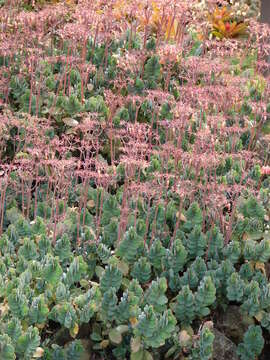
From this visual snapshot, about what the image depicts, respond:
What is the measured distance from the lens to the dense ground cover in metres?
3.73

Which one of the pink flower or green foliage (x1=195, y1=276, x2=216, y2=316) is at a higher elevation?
the pink flower

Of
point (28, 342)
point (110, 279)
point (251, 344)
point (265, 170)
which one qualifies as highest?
point (265, 170)

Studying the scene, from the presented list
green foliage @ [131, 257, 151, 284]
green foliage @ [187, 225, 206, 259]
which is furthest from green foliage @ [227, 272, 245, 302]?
green foliage @ [131, 257, 151, 284]

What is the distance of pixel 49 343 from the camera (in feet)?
12.3

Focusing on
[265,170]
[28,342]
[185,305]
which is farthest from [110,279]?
[265,170]

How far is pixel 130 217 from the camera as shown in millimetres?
4383

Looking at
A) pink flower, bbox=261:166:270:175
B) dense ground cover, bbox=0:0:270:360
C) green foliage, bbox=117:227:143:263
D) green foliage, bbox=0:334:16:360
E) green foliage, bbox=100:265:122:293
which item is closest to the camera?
green foliage, bbox=0:334:16:360

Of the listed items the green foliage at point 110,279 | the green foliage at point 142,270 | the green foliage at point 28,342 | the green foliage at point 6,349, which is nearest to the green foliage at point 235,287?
the green foliage at point 142,270

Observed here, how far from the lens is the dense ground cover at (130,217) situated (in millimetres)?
3729

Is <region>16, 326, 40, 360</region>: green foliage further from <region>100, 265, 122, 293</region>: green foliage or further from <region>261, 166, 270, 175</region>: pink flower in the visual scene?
<region>261, 166, 270, 175</region>: pink flower

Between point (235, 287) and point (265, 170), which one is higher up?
point (265, 170)

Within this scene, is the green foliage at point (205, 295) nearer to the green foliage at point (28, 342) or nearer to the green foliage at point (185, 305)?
the green foliage at point (185, 305)

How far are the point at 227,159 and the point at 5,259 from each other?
5.96 feet

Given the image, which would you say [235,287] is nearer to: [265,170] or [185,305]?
[185,305]
